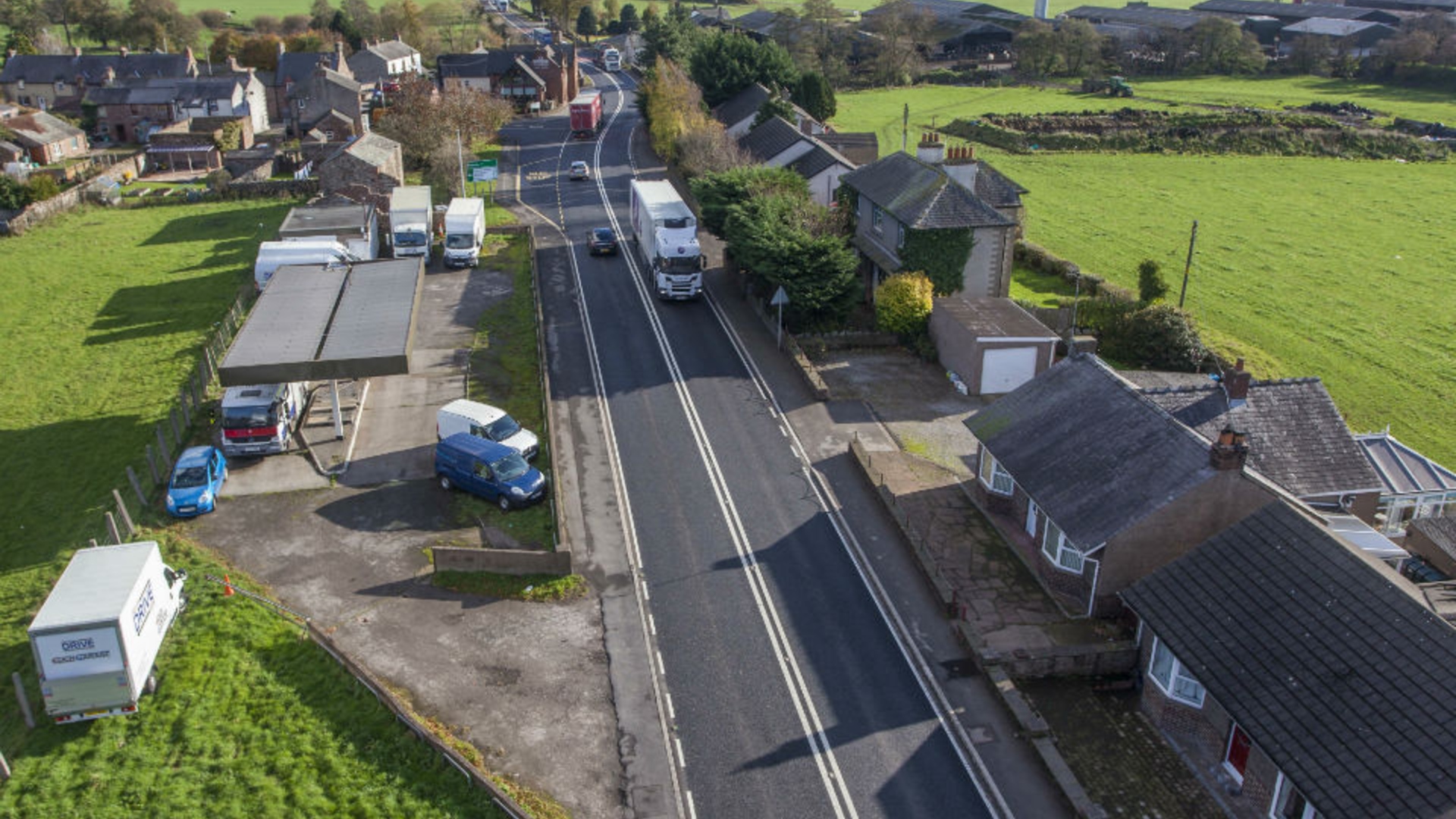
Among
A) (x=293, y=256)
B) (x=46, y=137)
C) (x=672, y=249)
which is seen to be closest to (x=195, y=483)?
(x=293, y=256)

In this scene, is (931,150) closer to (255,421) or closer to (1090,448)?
(1090,448)

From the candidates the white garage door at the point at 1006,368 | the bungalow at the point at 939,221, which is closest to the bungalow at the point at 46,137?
the bungalow at the point at 939,221

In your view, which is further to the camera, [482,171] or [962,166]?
[482,171]

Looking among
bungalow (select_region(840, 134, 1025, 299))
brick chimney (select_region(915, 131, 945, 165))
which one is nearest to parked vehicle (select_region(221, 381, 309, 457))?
bungalow (select_region(840, 134, 1025, 299))

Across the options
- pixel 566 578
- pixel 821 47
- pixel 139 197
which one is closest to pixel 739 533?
pixel 566 578

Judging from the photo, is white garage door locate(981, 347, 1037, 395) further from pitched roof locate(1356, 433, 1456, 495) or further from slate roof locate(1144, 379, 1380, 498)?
pitched roof locate(1356, 433, 1456, 495)

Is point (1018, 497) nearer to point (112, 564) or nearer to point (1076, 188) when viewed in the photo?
point (112, 564)

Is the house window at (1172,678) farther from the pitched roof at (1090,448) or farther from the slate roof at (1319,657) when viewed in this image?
the pitched roof at (1090,448)
